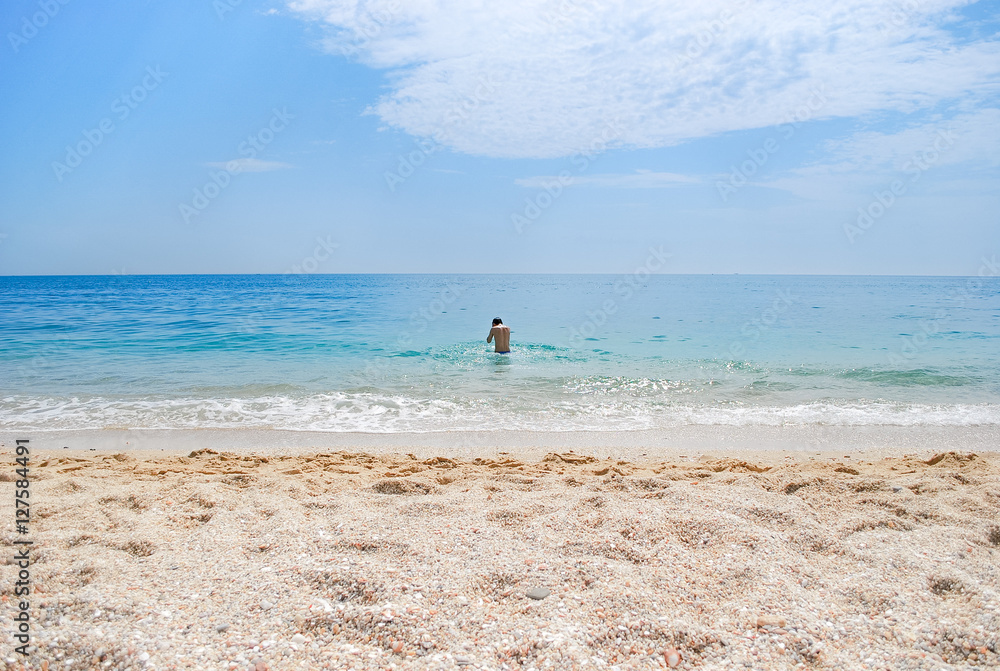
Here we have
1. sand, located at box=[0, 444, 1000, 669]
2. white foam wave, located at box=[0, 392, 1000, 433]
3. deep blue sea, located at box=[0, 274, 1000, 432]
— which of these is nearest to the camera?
sand, located at box=[0, 444, 1000, 669]

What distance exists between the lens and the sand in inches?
112

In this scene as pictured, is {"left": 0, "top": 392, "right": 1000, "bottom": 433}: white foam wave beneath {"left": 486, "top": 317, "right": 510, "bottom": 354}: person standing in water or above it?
beneath

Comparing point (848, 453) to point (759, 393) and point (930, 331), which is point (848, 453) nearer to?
point (759, 393)

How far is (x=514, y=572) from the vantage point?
3.62m

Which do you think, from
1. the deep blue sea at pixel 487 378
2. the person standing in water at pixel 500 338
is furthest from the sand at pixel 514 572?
the person standing in water at pixel 500 338

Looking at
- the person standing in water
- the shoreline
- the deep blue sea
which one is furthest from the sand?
the person standing in water

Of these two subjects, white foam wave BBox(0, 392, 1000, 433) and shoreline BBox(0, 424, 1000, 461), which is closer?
shoreline BBox(0, 424, 1000, 461)

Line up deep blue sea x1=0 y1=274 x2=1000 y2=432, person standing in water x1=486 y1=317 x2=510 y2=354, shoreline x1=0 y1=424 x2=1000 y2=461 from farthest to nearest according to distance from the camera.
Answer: person standing in water x1=486 y1=317 x2=510 y2=354 → deep blue sea x1=0 y1=274 x2=1000 y2=432 → shoreline x1=0 y1=424 x2=1000 y2=461

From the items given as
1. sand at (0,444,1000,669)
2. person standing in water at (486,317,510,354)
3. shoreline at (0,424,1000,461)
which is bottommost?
shoreline at (0,424,1000,461)

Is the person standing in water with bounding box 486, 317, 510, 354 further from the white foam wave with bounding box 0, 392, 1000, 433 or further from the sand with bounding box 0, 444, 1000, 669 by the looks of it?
the sand with bounding box 0, 444, 1000, 669

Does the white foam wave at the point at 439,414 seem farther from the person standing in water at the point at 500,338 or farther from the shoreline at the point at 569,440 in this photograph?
the person standing in water at the point at 500,338

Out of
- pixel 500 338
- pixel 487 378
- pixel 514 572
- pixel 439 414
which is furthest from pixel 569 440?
pixel 500 338

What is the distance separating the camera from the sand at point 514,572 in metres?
2.85

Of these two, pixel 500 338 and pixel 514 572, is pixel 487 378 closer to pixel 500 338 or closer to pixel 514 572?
pixel 500 338
